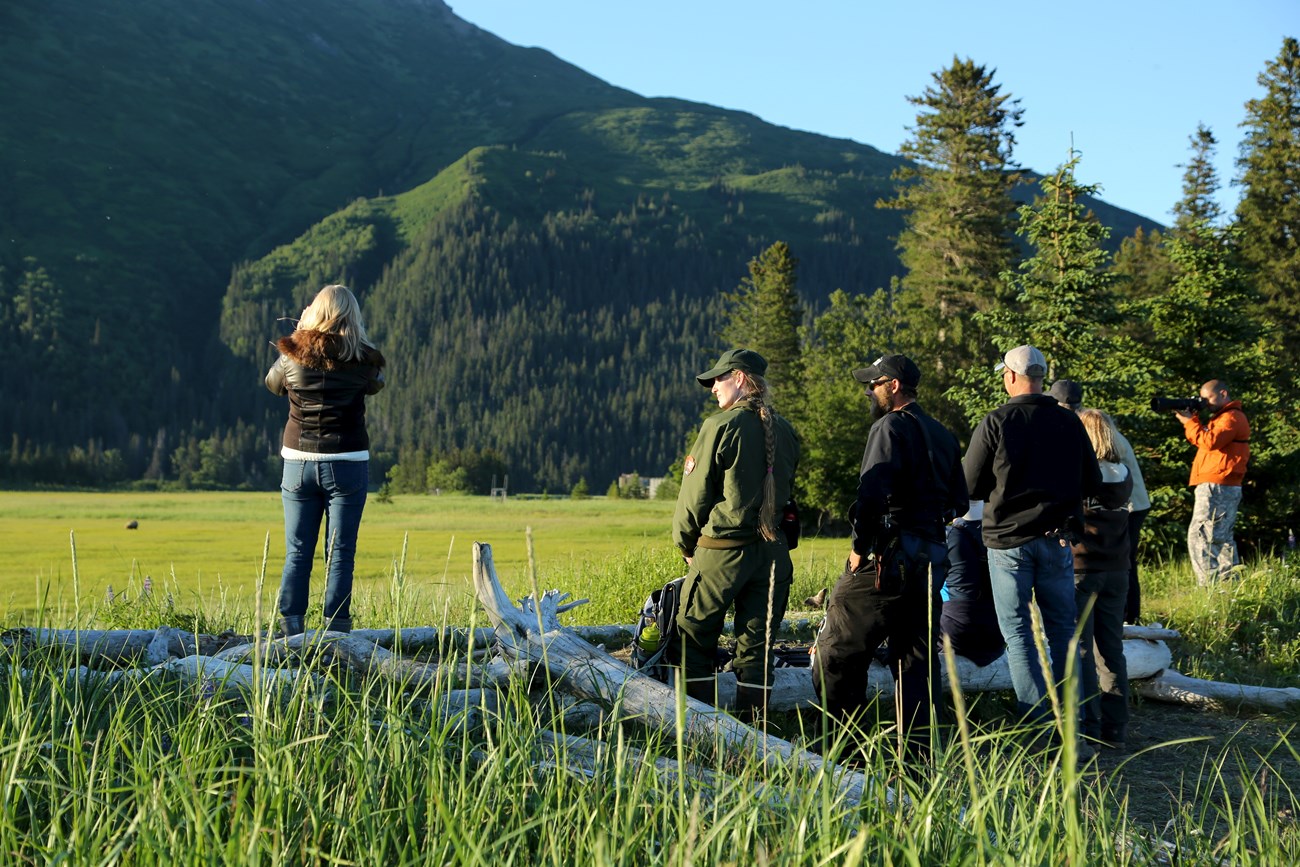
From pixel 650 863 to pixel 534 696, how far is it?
290 centimetres

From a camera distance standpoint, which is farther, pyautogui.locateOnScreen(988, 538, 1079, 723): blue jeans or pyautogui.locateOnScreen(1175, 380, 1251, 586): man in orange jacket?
pyautogui.locateOnScreen(1175, 380, 1251, 586): man in orange jacket

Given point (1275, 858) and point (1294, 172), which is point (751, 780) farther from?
point (1294, 172)

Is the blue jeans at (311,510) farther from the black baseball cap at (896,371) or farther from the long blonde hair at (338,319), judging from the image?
the black baseball cap at (896,371)

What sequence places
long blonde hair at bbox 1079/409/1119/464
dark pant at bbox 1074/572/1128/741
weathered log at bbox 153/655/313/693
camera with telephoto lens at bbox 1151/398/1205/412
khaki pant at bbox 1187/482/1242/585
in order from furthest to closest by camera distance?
1. khaki pant at bbox 1187/482/1242/585
2. camera with telephoto lens at bbox 1151/398/1205/412
3. long blonde hair at bbox 1079/409/1119/464
4. dark pant at bbox 1074/572/1128/741
5. weathered log at bbox 153/655/313/693

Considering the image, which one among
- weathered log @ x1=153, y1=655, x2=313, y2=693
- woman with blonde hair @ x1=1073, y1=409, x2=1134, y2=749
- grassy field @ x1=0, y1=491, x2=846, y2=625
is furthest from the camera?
grassy field @ x1=0, y1=491, x2=846, y2=625

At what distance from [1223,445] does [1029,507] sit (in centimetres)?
663

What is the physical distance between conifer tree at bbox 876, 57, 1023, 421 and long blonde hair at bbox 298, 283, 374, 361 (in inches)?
1314

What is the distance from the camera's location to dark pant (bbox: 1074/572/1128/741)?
605 cm

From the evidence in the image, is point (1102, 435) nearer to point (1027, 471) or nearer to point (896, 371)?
point (1027, 471)

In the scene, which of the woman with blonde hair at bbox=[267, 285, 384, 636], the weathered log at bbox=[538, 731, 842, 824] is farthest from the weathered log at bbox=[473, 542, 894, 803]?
the woman with blonde hair at bbox=[267, 285, 384, 636]

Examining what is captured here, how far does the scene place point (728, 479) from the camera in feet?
18.2

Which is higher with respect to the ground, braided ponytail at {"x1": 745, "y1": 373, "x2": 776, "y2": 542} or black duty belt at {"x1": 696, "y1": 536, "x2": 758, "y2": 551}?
braided ponytail at {"x1": 745, "y1": 373, "x2": 776, "y2": 542}

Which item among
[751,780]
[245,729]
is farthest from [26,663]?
[751,780]

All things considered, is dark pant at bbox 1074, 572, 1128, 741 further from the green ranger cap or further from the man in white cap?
the green ranger cap
